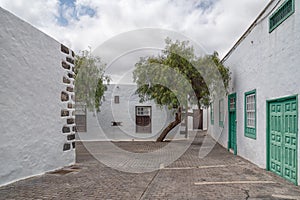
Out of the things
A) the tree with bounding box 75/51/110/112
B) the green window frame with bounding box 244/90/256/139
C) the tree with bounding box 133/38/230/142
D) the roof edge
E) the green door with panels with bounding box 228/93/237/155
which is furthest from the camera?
the tree with bounding box 75/51/110/112

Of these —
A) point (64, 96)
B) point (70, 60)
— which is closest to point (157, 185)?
point (64, 96)

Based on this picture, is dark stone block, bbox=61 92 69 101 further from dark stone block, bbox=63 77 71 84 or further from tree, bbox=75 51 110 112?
tree, bbox=75 51 110 112

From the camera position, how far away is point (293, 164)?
558 cm

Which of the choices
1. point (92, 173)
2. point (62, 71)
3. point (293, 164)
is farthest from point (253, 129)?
point (62, 71)

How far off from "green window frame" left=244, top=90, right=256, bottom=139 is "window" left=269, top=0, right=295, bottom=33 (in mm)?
2098

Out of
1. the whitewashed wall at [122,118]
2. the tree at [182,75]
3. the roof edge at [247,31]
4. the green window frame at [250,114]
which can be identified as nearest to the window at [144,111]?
the whitewashed wall at [122,118]

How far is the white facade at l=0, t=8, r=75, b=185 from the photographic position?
5062mm

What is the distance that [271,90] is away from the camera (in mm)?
6668

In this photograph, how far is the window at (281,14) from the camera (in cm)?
559

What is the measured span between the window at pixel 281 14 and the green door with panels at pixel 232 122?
13.7 feet

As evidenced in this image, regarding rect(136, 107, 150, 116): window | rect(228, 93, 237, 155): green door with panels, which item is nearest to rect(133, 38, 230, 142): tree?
rect(228, 93, 237, 155): green door with panels

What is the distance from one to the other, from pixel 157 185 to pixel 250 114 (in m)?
4.41

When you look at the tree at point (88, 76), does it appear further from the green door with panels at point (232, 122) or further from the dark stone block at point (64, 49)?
the green door with panels at point (232, 122)

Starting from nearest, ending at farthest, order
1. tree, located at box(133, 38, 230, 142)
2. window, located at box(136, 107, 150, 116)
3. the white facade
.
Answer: the white facade → tree, located at box(133, 38, 230, 142) → window, located at box(136, 107, 150, 116)
